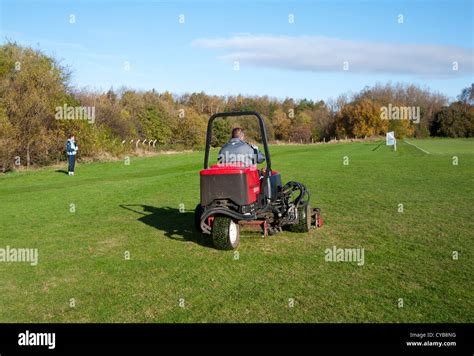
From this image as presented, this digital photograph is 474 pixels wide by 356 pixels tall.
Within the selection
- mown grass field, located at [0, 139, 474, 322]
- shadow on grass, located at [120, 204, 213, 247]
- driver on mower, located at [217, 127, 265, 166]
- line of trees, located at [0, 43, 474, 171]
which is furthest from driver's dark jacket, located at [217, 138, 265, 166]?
line of trees, located at [0, 43, 474, 171]

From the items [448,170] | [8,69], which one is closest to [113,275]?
[448,170]

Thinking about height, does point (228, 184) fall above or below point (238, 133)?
below

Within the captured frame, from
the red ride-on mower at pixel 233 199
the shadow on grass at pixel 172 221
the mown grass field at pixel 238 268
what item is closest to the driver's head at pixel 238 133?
the red ride-on mower at pixel 233 199

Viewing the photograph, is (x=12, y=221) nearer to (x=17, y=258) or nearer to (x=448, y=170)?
Result: (x=17, y=258)

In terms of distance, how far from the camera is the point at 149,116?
71.8 meters

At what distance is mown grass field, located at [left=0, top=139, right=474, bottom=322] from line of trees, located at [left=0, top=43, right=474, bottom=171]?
24.4 feet

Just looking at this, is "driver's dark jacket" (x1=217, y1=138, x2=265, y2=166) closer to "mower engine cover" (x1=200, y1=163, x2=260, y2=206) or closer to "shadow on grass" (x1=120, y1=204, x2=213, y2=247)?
"mower engine cover" (x1=200, y1=163, x2=260, y2=206)

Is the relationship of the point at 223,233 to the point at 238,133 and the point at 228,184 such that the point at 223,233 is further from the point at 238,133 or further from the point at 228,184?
the point at 238,133

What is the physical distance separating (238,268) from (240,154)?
217cm

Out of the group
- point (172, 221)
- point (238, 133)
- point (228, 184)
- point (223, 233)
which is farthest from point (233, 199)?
point (172, 221)

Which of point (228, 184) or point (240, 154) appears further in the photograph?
point (240, 154)

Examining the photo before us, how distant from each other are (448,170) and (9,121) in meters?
26.2
